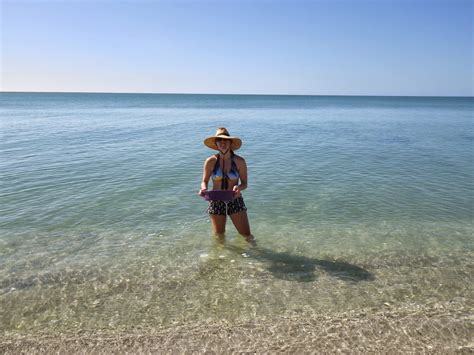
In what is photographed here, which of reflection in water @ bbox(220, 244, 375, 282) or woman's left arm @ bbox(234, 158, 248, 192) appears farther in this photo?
woman's left arm @ bbox(234, 158, 248, 192)

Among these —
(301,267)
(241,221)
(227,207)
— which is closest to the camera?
(301,267)

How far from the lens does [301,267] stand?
6496 millimetres

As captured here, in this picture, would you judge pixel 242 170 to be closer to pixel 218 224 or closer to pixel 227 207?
pixel 227 207

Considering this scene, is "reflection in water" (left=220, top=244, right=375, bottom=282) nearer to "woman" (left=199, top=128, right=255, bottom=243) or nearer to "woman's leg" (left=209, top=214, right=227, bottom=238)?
"woman's leg" (left=209, top=214, right=227, bottom=238)

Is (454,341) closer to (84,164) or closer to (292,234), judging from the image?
(292,234)

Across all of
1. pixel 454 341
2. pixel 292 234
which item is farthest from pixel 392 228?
pixel 454 341

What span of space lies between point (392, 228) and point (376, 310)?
3.78 m

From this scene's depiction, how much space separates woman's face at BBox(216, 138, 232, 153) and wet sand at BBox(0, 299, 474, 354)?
296 centimetres

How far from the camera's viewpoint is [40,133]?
26.7 m

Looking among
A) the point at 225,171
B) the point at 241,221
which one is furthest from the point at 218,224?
the point at 225,171

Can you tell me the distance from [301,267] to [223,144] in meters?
2.72

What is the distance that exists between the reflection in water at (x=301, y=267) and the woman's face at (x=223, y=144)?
2166 mm

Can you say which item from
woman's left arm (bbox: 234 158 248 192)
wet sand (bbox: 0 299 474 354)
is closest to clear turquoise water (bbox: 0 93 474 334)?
wet sand (bbox: 0 299 474 354)

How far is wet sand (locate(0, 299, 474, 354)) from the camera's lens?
4.39m
